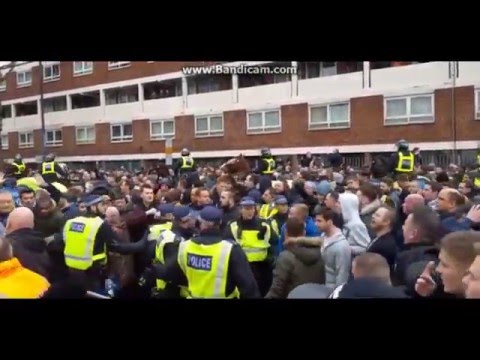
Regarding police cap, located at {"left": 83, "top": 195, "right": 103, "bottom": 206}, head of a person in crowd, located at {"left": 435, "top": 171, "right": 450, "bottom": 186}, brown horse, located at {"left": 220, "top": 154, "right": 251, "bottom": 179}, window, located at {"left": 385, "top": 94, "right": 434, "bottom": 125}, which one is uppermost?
window, located at {"left": 385, "top": 94, "right": 434, "bottom": 125}

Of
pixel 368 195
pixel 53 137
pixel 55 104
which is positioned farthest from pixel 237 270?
pixel 55 104

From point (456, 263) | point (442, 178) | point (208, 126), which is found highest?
point (208, 126)

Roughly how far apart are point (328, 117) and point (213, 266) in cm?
426

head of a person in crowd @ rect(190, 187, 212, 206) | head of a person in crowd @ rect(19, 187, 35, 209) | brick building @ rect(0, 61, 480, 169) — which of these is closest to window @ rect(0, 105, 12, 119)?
brick building @ rect(0, 61, 480, 169)

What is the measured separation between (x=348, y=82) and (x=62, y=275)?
4857 millimetres

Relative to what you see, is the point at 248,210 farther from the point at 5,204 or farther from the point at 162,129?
the point at 162,129

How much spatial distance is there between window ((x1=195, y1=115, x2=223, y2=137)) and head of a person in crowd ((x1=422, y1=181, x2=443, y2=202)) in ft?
7.76

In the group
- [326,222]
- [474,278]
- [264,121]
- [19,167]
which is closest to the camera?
[474,278]

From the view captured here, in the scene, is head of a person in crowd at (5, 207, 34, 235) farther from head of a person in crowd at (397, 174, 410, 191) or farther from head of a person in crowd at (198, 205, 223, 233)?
head of a person in crowd at (397, 174, 410, 191)

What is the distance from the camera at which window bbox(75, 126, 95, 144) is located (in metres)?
5.52

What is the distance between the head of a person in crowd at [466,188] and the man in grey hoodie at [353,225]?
3.15 ft

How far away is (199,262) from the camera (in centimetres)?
297

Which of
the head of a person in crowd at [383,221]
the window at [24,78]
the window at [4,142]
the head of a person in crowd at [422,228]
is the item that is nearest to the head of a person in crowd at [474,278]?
the head of a person in crowd at [422,228]
